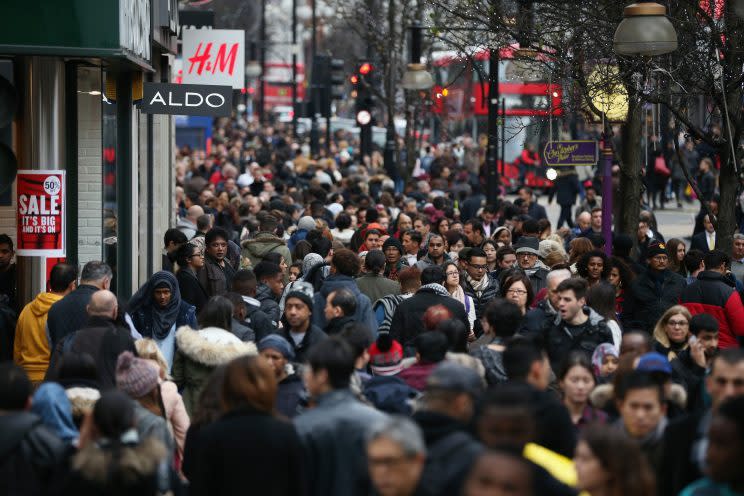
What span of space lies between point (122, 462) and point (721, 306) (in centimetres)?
704

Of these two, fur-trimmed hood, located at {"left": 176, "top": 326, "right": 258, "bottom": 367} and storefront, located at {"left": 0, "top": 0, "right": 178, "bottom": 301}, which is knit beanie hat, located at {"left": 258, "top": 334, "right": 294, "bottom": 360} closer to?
fur-trimmed hood, located at {"left": 176, "top": 326, "right": 258, "bottom": 367}

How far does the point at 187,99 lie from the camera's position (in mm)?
14531

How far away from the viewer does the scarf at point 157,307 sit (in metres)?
11.0

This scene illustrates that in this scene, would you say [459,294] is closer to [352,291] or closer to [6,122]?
[352,291]

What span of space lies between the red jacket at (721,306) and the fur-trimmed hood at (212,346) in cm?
446

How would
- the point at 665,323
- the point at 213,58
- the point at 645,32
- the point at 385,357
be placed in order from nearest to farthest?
the point at 385,357
the point at 665,323
the point at 645,32
the point at 213,58

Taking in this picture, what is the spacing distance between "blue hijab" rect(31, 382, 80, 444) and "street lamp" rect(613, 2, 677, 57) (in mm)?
6961

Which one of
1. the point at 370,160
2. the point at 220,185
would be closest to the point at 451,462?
the point at 220,185

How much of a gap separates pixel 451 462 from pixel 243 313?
16.2 ft

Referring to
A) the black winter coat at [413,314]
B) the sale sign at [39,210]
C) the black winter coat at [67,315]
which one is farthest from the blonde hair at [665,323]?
the sale sign at [39,210]

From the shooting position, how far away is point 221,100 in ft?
47.5

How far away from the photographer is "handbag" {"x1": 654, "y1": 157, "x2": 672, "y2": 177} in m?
35.9

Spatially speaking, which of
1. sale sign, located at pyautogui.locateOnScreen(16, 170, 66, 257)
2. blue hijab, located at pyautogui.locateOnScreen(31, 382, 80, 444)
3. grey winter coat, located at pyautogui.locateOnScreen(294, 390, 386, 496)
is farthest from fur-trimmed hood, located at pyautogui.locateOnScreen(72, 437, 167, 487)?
sale sign, located at pyautogui.locateOnScreen(16, 170, 66, 257)

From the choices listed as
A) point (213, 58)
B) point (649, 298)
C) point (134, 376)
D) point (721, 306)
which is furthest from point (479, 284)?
point (213, 58)
